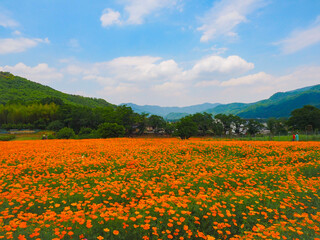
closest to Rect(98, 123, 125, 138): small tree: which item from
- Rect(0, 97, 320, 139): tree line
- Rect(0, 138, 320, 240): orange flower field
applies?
Rect(0, 97, 320, 139): tree line

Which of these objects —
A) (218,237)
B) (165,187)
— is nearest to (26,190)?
(165,187)

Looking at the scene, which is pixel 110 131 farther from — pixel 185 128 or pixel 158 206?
pixel 158 206

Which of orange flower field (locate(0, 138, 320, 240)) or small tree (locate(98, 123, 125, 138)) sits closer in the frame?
orange flower field (locate(0, 138, 320, 240))

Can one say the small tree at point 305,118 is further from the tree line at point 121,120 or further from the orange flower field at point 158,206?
the orange flower field at point 158,206

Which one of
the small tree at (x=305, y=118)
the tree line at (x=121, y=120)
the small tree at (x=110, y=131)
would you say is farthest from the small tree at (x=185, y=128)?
the small tree at (x=305, y=118)

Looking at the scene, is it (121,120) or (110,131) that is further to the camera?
(121,120)

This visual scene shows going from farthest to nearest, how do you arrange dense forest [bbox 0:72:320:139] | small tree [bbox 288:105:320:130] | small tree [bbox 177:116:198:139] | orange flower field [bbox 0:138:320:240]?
1. small tree [bbox 288:105:320:130]
2. dense forest [bbox 0:72:320:139]
3. small tree [bbox 177:116:198:139]
4. orange flower field [bbox 0:138:320:240]

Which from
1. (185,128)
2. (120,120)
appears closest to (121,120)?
(120,120)

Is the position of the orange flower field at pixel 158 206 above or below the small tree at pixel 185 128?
below

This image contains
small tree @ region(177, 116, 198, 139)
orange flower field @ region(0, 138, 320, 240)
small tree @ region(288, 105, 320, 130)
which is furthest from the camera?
small tree @ region(288, 105, 320, 130)

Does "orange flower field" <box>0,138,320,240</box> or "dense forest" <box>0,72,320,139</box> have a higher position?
"dense forest" <box>0,72,320,139</box>

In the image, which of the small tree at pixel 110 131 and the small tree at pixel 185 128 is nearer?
the small tree at pixel 110 131

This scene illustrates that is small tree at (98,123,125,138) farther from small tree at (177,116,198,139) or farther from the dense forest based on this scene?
the dense forest

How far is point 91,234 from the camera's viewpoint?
11.6ft
